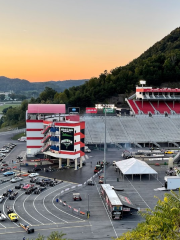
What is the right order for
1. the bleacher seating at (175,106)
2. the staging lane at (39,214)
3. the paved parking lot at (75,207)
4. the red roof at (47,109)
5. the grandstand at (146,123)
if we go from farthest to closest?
the bleacher seating at (175,106) < the grandstand at (146,123) < the red roof at (47,109) < the staging lane at (39,214) < the paved parking lot at (75,207)

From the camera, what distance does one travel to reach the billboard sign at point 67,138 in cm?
6078

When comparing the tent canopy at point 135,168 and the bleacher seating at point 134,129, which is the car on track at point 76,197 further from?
the bleacher seating at point 134,129

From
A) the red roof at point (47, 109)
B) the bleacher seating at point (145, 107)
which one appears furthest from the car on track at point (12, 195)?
the bleacher seating at point (145, 107)

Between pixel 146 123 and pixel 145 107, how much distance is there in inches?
600

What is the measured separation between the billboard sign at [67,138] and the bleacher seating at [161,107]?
56.0 metres

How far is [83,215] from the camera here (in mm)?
37656

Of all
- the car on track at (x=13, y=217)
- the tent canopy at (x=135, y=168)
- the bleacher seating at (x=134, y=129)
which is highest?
the bleacher seating at (x=134, y=129)

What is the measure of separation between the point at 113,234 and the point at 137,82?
119413mm

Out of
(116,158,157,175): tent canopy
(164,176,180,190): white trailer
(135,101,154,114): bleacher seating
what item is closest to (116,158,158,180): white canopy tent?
(116,158,157,175): tent canopy

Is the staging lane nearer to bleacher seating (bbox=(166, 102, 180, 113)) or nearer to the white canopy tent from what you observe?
the white canopy tent

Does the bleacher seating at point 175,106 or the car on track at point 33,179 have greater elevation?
the bleacher seating at point 175,106

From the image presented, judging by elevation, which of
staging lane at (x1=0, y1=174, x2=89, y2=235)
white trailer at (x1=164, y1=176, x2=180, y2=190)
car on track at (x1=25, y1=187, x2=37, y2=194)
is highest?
white trailer at (x1=164, y1=176, x2=180, y2=190)

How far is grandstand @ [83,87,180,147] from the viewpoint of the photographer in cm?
8581

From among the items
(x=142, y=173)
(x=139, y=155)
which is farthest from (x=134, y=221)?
(x=139, y=155)
